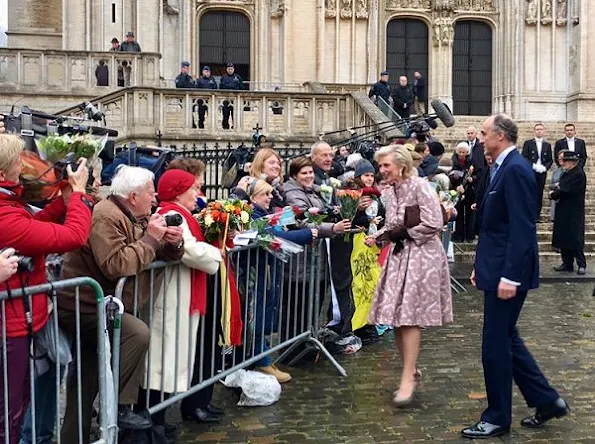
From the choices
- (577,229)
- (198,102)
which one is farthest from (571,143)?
(198,102)

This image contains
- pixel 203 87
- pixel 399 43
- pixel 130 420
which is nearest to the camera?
pixel 130 420

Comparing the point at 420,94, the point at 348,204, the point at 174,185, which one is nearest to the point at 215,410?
the point at 174,185

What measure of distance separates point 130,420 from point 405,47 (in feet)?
81.1

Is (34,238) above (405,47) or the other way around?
the other way around

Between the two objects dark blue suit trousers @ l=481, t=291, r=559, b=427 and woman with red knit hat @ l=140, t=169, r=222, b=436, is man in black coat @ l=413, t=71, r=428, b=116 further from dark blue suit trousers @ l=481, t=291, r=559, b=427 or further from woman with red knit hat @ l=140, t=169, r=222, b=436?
woman with red knit hat @ l=140, t=169, r=222, b=436

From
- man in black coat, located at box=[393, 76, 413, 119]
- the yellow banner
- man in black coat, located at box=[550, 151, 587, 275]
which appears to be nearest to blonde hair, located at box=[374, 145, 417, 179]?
the yellow banner

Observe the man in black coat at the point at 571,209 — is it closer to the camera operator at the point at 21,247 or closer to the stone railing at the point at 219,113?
the stone railing at the point at 219,113

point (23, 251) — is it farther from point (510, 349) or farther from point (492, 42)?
point (492, 42)

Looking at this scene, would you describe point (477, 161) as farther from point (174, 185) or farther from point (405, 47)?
point (405, 47)

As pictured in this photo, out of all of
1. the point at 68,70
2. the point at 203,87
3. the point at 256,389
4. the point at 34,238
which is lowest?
the point at 256,389

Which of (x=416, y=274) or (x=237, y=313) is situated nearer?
(x=237, y=313)

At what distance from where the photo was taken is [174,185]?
17.2ft

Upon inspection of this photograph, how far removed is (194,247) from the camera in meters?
4.98

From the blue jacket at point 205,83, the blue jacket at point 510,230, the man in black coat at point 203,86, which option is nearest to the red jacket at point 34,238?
the blue jacket at point 510,230
